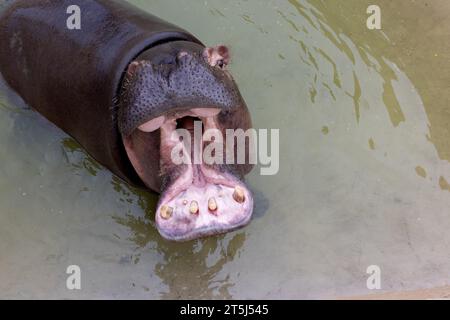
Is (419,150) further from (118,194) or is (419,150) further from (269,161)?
(118,194)

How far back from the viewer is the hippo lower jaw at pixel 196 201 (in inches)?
144

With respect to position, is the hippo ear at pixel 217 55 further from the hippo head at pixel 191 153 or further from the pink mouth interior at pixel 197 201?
the pink mouth interior at pixel 197 201

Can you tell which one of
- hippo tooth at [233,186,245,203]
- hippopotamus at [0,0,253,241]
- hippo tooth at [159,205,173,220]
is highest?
hippopotamus at [0,0,253,241]

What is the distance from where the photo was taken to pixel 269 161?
14.5 feet

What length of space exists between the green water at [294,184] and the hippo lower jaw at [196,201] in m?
0.56

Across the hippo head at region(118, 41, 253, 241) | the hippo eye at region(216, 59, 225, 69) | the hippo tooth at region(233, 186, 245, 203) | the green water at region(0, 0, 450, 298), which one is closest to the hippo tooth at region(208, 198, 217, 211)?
the hippo head at region(118, 41, 253, 241)

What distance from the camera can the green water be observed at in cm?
415

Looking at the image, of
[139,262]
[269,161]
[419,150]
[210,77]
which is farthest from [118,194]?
[419,150]

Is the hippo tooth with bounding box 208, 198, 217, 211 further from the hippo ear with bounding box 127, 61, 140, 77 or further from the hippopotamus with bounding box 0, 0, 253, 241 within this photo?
the hippo ear with bounding box 127, 61, 140, 77

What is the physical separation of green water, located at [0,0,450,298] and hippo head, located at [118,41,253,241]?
56cm

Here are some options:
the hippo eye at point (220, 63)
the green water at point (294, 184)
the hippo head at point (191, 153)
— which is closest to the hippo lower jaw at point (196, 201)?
the hippo head at point (191, 153)

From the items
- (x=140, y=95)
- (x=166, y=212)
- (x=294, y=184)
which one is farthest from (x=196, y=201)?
(x=294, y=184)

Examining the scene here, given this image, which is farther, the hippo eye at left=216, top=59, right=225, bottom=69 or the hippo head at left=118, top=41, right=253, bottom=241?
the hippo eye at left=216, top=59, right=225, bottom=69

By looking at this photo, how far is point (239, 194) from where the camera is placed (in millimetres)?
3689
